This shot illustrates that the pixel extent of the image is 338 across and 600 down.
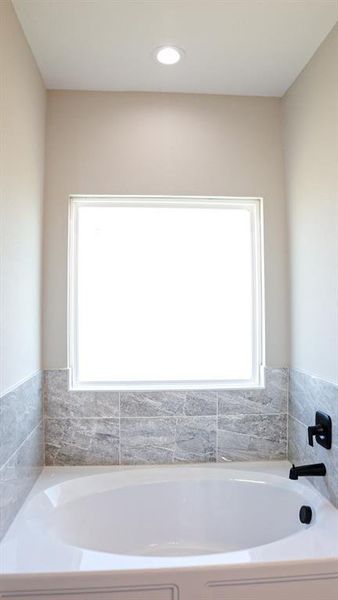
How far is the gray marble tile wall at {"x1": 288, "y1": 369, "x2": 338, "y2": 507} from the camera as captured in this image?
1.63m

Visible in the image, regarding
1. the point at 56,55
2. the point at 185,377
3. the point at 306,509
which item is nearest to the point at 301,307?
the point at 185,377

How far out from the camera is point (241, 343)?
2.25 m

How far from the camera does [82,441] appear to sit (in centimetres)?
208

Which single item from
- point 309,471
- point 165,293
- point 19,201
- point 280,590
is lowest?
point 280,590

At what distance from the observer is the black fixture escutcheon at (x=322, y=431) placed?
1659mm

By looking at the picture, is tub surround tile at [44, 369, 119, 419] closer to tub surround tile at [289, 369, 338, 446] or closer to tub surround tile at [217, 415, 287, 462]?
tub surround tile at [217, 415, 287, 462]

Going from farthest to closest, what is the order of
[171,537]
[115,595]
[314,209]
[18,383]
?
1. [171,537]
2. [314,209]
3. [18,383]
4. [115,595]

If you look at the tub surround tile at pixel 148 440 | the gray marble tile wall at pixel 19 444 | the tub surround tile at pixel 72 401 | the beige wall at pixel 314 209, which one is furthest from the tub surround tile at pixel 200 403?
the gray marble tile wall at pixel 19 444

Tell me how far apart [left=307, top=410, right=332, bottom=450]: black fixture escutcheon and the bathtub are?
25 cm

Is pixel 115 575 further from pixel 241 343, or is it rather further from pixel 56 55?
pixel 56 55

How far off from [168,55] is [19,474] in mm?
2034

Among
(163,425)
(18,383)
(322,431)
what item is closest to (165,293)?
(163,425)

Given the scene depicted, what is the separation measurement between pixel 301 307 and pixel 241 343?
17.0 inches

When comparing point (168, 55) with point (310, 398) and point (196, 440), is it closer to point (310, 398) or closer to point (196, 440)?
point (310, 398)
